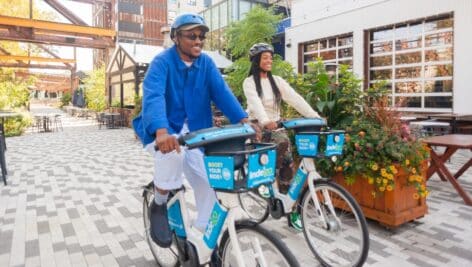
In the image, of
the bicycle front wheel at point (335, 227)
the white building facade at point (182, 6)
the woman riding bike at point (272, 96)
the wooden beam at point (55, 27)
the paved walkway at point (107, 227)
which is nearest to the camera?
the bicycle front wheel at point (335, 227)

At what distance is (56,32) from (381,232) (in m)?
18.5

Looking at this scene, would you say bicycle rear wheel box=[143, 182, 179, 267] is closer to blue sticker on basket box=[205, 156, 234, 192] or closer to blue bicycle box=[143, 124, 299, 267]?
blue bicycle box=[143, 124, 299, 267]

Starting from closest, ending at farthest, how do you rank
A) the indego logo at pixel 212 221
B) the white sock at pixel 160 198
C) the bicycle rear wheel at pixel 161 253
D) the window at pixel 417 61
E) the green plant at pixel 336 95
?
1. the indego logo at pixel 212 221
2. the white sock at pixel 160 198
3. the bicycle rear wheel at pixel 161 253
4. the green plant at pixel 336 95
5. the window at pixel 417 61

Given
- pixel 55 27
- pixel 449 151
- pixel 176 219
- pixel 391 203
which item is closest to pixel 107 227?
pixel 176 219

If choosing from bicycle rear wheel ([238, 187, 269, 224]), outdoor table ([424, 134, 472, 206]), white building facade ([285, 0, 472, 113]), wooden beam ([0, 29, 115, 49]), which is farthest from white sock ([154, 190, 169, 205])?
wooden beam ([0, 29, 115, 49])

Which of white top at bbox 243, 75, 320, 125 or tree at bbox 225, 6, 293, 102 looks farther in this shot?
tree at bbox 225, 6, 293, 102

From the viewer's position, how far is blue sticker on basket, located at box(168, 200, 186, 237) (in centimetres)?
224

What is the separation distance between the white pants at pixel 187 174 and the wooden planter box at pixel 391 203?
1.86 meters

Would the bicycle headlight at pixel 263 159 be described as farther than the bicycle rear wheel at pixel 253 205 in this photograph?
No

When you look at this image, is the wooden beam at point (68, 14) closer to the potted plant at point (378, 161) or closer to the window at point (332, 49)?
the window at point (332, 49)

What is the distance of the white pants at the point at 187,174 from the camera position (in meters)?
2.10

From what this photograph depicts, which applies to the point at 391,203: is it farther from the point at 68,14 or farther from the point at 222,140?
the point at 68,14

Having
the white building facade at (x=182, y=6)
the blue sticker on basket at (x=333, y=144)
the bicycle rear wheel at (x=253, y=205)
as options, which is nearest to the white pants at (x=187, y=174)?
the blue sticker on basket at (x=333, y=144)

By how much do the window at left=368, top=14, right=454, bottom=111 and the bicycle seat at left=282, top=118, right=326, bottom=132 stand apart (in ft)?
23.5
